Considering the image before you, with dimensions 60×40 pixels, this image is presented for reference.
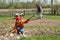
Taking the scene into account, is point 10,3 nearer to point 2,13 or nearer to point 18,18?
point 2,13

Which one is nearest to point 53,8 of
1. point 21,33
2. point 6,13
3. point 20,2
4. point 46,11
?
point 46,11

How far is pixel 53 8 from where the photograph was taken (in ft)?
150

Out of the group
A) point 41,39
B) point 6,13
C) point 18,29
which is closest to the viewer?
point 41,39

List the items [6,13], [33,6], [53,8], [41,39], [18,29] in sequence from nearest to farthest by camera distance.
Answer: [41,39]
[18,29]
[6,13]
[53,8]
[33,6]

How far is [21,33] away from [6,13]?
28437 mm

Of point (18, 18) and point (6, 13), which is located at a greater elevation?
point (18, 18)

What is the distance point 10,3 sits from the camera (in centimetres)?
5697

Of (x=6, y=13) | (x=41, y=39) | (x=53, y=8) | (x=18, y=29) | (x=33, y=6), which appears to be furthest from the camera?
(x=33, y=6)

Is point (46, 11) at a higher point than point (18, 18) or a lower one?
lower

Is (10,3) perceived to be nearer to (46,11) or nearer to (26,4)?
(26,4)

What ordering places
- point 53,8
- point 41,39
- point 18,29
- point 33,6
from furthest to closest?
1. point 33,6
2. point 53,8
3. point 18,29
4. point 41,39

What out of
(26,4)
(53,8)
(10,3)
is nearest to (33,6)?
(26,4)

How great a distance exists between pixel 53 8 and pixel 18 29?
32016 millimetres

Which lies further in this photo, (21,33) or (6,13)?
(6,13)
